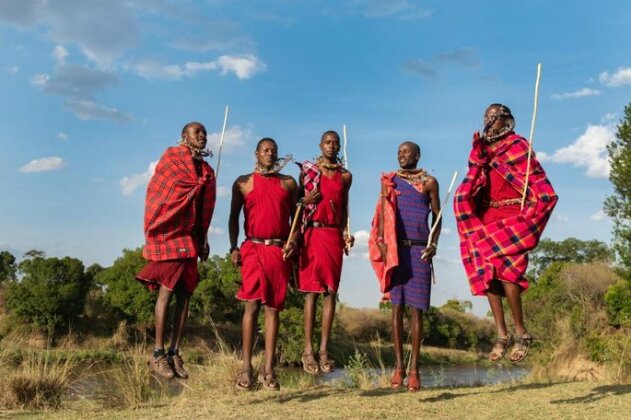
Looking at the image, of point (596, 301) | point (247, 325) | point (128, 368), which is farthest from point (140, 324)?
point (247, 325)

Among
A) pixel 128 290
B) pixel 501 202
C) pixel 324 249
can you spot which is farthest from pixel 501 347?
pixel 128 290

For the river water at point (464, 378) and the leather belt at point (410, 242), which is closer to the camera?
the leather belt at point (410, 242)

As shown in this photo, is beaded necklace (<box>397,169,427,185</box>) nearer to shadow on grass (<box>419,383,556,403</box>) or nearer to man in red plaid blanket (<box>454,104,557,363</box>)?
man in red plaid blanket (<box>454,104,557,363</box>)

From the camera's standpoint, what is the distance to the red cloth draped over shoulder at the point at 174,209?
26.9 ft

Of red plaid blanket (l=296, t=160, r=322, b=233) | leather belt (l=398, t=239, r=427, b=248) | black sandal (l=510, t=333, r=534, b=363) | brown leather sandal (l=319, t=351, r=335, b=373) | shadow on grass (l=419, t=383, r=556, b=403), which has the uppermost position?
red plaid blanket (l=296, t=160, r=322, b=233)

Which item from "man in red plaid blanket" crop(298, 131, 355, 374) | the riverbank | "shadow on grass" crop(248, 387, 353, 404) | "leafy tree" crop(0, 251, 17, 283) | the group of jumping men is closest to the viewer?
the group of jumping men

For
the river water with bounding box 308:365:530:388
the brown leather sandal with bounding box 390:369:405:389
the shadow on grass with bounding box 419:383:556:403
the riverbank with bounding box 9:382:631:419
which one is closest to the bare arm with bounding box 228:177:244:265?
the riverbank with bounding box 9:382:631:419

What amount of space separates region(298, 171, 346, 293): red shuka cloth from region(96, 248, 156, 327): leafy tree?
115 feet

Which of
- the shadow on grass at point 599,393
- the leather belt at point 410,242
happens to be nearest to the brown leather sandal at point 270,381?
the leather belt at point 410,242

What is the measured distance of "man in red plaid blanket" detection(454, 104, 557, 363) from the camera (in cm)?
735

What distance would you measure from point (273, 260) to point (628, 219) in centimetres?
3086

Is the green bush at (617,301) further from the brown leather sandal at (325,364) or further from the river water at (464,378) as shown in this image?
the brown leather sandal at (325,364)

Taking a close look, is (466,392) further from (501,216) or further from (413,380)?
(501,216)

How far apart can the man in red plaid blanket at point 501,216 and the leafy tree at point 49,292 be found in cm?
3663
